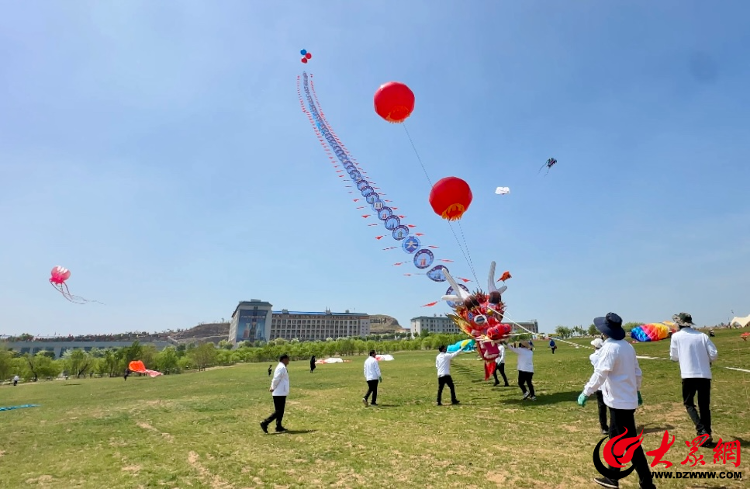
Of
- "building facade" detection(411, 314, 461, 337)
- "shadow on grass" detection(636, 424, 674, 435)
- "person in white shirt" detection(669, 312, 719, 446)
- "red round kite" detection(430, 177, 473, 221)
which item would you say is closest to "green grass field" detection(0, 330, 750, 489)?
"shadow on grass" detection(636, 424, 674, 435)

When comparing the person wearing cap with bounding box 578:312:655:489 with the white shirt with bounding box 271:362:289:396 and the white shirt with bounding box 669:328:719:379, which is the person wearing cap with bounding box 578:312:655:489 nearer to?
the white shirt with bounding box 669:328:719:379

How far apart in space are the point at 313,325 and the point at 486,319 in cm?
17521

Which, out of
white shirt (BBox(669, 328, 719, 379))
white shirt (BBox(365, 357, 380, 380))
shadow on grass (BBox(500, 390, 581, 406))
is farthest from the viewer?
white shirt (BBox(365, 357, 380, 380))

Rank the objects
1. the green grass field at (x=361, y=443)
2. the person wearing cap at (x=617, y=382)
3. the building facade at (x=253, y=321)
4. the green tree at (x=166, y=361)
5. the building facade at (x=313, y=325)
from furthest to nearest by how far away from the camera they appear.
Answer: the building facade at (x=313, y=325) < the building facade at (x=253, y=321) < the green tree at (x=166, y=361) < the green grass field at (x=361, y=443) < the person wearing cap at (x=617, y=382)

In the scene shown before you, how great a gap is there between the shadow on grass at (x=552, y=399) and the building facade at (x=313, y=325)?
17325cm

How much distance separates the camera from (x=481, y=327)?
49.2ft

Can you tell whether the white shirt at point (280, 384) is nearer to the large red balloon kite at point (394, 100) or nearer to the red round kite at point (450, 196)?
the red round kite at point (450, 196)

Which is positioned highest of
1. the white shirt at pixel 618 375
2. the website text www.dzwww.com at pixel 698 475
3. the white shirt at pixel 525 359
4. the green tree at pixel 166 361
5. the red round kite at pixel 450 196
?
the red round kite at pixel 450 196

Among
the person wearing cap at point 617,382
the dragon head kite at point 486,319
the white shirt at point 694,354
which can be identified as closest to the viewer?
the person wearing cap at point 617,382

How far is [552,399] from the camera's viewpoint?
12.0 m

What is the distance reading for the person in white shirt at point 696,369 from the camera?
6609mm

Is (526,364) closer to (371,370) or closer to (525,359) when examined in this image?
(525,359)

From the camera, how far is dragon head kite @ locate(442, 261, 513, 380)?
47.7 ft

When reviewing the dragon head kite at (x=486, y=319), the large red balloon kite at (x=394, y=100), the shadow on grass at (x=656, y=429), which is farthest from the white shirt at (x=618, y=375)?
the large red balloon kite at (x=394, y=100)
